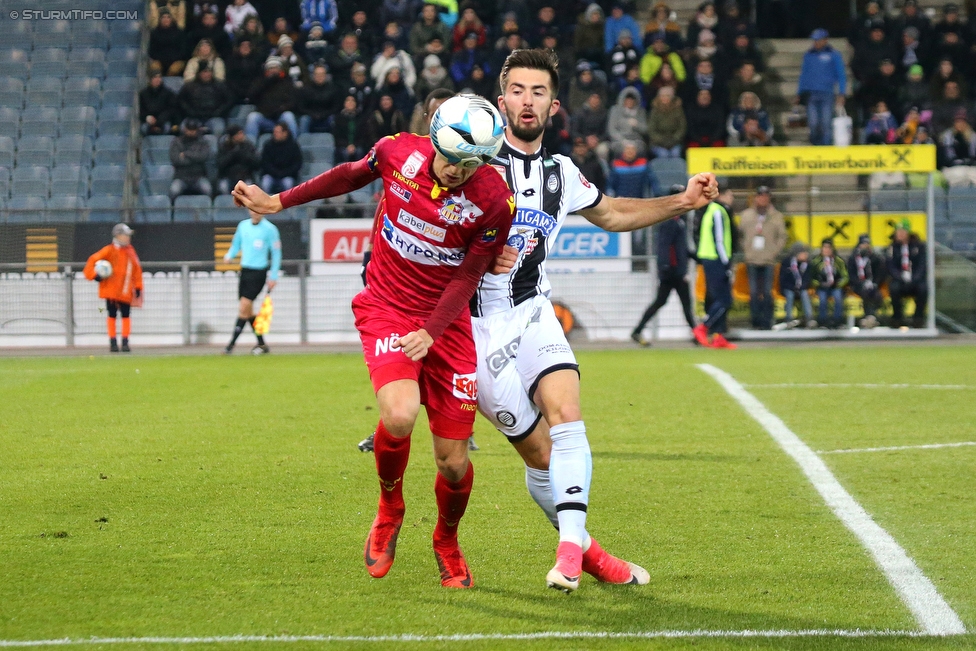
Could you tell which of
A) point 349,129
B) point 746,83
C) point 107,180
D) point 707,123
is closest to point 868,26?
point 746,83

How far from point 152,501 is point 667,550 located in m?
2.83

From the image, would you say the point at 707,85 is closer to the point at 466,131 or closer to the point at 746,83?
the point at 746,83

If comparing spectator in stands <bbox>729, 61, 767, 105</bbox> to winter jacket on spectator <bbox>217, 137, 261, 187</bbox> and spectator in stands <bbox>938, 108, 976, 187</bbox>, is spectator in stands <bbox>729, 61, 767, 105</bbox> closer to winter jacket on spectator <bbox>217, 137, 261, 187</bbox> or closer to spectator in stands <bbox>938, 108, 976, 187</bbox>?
spectator in stands <bbox>938, 108, 976, 187</bbox>

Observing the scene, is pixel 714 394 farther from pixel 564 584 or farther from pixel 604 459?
pixel 564 584

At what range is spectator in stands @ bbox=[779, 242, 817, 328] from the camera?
19938mm

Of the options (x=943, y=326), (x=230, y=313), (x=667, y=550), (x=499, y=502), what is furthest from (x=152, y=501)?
(x=943, y=326)

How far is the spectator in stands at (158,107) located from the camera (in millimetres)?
23953

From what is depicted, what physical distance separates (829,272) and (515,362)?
50.7 feet

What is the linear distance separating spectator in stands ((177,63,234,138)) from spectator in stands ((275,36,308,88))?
3.98ft

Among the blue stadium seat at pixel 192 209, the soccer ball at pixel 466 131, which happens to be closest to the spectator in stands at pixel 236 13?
the blue stadium seat at pixel 192 209

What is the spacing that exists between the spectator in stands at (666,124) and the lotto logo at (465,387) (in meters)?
18.4

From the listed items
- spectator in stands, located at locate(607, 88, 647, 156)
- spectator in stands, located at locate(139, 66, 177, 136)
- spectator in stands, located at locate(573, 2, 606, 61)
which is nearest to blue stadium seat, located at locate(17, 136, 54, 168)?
spectator in stands, located at locate(139, 66, 177, 136)

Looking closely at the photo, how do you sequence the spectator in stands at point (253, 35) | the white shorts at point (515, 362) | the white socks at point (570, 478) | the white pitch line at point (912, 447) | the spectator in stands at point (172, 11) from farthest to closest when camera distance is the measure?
the spectator in stands at point (172, 11), the spectator in stands at point (253, 35), the white pitch line at point (912, 447), the white shorts at point (515, 362), the white socks at point (570, 478)

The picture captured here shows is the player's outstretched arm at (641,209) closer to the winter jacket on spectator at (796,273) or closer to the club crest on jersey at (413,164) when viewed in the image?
the club crest on jersey at (413,164)
